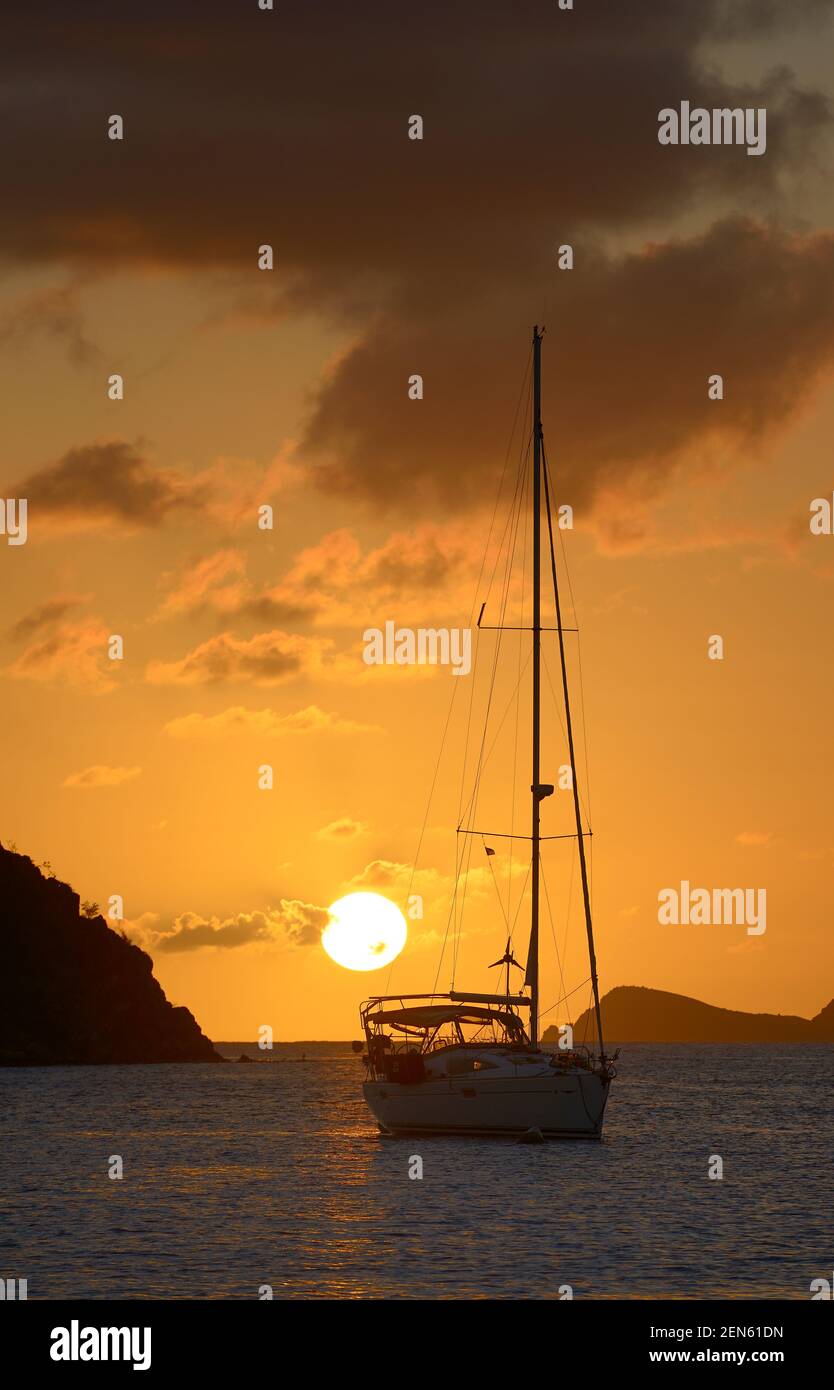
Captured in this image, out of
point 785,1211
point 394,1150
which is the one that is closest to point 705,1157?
point 394,1150

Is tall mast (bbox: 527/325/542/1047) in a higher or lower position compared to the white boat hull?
higher

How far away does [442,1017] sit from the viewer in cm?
6744

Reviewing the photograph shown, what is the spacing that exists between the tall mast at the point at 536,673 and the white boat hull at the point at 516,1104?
6.42 feet

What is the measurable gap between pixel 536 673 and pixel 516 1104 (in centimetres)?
1699

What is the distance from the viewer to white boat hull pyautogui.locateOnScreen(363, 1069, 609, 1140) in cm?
6306

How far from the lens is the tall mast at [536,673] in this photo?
62719 millimetres

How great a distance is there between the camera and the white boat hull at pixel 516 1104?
63.1 m

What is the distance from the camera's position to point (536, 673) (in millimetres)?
65688

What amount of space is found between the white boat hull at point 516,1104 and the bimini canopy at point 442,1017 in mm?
2592

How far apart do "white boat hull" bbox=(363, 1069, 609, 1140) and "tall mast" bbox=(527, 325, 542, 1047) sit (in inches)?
77.1

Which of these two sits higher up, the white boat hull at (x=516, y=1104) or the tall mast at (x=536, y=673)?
the tall mast at (x=536, y=673)

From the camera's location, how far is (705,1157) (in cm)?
7244

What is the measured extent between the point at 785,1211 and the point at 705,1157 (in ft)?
77.2

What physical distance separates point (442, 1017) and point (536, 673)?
48.8 ft
